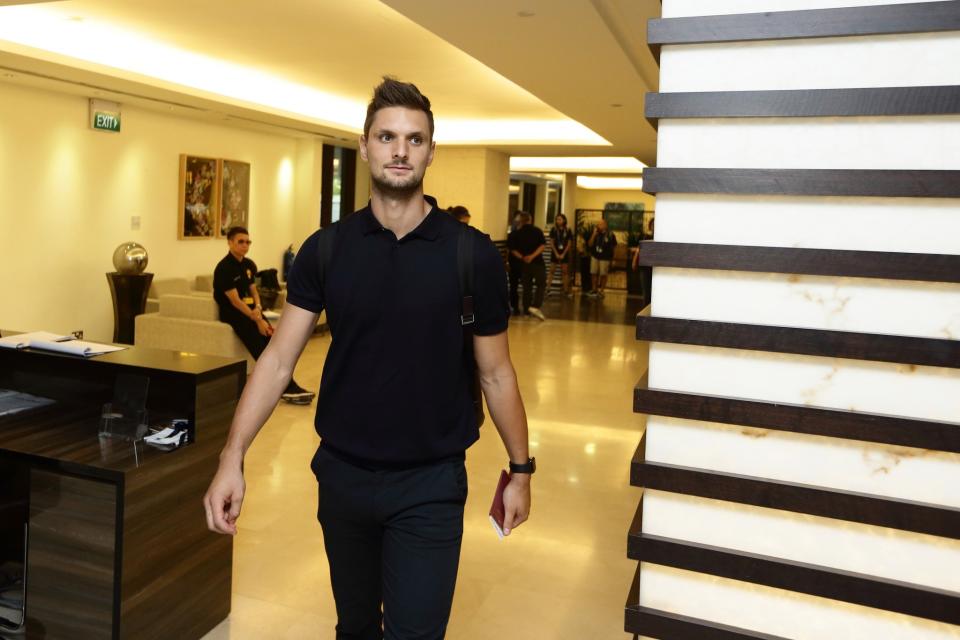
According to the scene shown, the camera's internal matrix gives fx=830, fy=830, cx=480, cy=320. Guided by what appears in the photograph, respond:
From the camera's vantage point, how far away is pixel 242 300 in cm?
745

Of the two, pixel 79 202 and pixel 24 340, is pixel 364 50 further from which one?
pixel 24 340

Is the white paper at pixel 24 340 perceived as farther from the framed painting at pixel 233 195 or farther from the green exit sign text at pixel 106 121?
the framed painting at pixel 233 195

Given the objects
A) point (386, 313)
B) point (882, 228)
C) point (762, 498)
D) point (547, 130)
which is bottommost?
point (762, 498)

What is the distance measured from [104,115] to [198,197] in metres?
1.88

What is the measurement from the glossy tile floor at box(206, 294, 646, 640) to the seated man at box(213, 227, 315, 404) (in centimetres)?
69

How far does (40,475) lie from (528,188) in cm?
2201

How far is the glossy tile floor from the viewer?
3.42 metres

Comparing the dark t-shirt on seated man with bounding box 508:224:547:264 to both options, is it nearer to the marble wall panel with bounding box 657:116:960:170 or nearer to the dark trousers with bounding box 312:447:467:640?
the dark trousers with bounding box 312:447:467:640

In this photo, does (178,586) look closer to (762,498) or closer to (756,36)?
(762,498)

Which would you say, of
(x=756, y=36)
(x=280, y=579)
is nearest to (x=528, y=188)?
(x=280, y=579)

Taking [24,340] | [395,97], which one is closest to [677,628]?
[395,97]

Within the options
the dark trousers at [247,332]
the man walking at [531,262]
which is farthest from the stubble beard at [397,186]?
the man walking at [531,262]

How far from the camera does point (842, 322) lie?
1.62m

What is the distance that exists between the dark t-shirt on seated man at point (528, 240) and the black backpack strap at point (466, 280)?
1165cm
